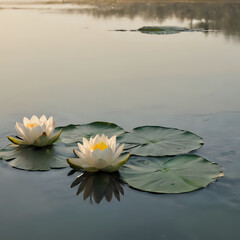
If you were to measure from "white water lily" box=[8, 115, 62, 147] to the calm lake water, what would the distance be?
0.66ft

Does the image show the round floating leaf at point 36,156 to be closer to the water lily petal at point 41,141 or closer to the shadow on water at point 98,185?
the water lily petal at point 41,141

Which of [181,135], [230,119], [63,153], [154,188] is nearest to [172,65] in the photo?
[230,119]

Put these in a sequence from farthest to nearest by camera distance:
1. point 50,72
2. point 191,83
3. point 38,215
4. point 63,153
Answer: point 50,72
point 191,83
point 63,153
point 38,215

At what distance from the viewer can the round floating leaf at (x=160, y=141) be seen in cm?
224

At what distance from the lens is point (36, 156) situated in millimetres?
2221

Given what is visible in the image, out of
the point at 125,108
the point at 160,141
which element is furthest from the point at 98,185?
the point at 125,108

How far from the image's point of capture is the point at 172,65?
4961 millimetres

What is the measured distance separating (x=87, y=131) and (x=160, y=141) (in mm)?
430

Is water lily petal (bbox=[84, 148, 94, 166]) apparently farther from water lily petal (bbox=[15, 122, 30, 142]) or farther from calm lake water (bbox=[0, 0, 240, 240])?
water lily petal (bbox=[15, 122, 30, 142])

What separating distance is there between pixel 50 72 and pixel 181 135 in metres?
2.63

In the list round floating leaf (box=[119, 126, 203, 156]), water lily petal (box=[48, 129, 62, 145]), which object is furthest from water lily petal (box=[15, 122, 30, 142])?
round floating leaf (box=[119, 126, 203, 156])

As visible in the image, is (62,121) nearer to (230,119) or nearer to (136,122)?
(136,122)

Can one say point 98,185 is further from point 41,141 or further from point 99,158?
point 41,141

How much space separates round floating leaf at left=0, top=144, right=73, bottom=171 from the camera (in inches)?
83.3
